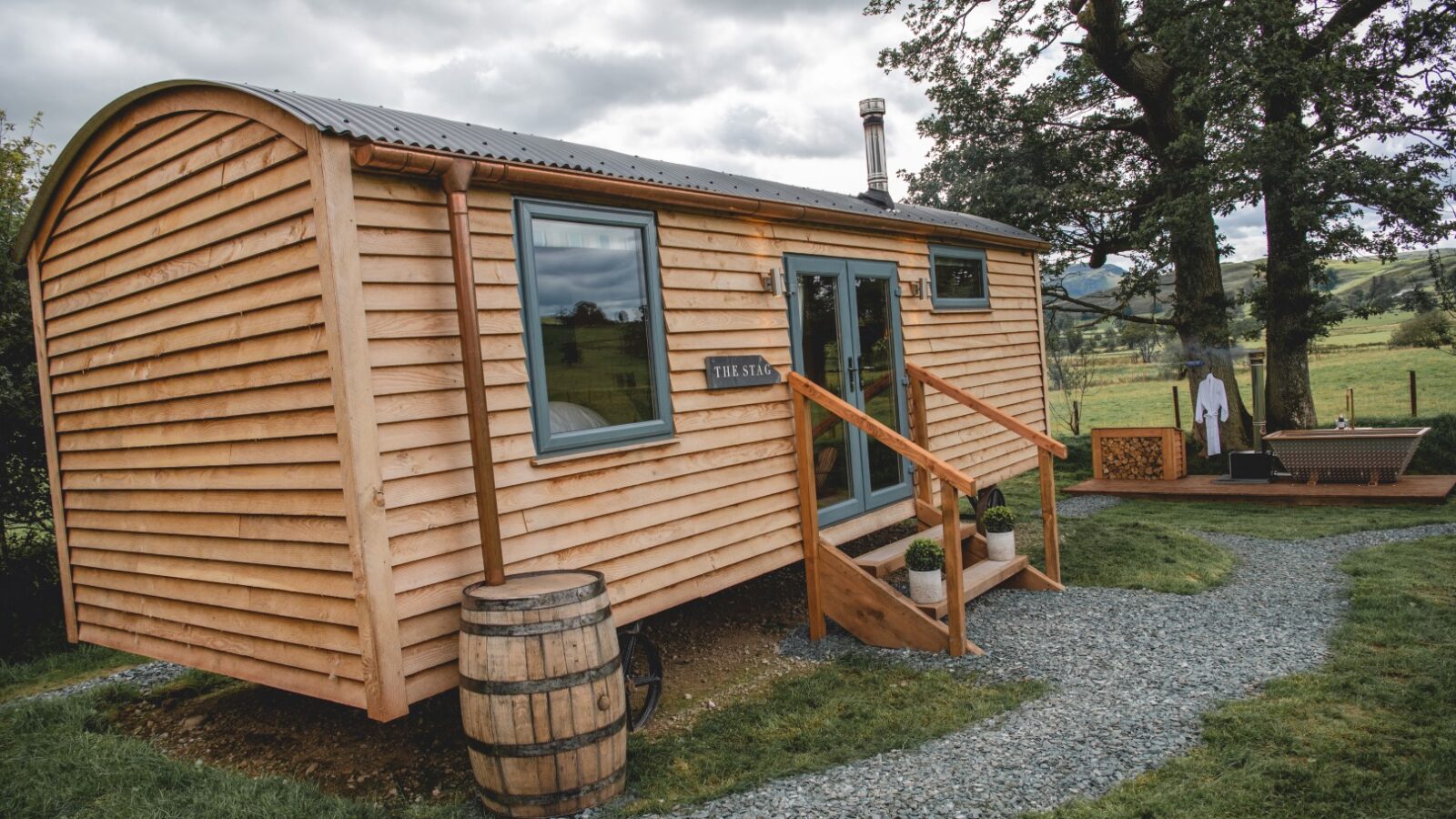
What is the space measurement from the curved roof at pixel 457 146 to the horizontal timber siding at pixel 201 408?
0.49 feet

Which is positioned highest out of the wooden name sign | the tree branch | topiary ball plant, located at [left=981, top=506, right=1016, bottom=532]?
the tree branch

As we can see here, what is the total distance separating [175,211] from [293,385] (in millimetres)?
1347

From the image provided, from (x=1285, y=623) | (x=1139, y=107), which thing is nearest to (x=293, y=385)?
(x=1285, y=623)

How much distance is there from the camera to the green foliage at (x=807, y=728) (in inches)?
143

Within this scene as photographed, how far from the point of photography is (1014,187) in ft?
42.0

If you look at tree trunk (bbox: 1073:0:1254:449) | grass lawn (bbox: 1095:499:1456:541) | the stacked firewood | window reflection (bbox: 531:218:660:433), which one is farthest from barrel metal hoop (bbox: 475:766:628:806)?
tree trunk (bbox: 1073:0:1254:449)

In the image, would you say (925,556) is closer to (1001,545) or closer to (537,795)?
(1001,545)

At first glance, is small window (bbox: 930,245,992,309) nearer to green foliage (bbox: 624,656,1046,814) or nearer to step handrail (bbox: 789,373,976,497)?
step handrail (bbox: 789,373,976,497)

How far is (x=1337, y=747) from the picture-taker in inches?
137

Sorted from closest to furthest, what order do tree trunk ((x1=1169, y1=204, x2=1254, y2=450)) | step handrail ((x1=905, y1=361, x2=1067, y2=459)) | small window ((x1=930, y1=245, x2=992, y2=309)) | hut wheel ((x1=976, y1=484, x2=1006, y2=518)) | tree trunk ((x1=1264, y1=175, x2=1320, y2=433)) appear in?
1. step handrail ((x1=905, y1=361, x2=1067, y2=459))
2. small window ((x1=930, y1=245, x2=992, y2=309))
3. hut wheel ((x1=976, y1=484, x2=1006, y2=518))
4. tree trunk ((x1=1264, y1=175, x2=1320, y2=433))
5. tree trunk ((x1=1169, y1=204, x2=1254, y2=450))

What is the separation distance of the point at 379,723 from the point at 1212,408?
11.1 m

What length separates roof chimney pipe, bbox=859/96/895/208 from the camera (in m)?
7.61

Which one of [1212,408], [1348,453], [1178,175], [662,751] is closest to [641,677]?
[662,751]

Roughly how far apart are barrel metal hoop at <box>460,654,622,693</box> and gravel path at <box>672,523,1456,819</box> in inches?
26.8
